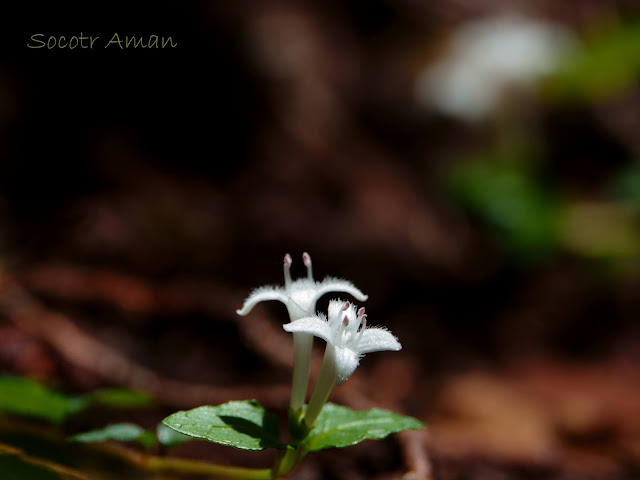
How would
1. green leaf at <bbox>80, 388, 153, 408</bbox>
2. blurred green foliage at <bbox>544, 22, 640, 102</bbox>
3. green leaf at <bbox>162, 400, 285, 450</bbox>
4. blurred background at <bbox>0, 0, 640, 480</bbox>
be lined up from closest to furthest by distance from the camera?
green leaf at <bbox>162, 400, 285, 450</bbox>
green leaf at <bbox>80, 388, 153, 408</bbox>
blurred background at <bbox>0, 0, 640, 480</bbox>
blurred green foliage at <bbox>544, 22, 640, 102</bbox>

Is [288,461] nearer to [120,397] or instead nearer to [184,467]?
[184,467]

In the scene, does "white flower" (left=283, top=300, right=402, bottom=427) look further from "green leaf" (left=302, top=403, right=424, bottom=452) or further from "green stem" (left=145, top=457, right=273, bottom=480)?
"green stem" (left=145, top=457, right=273, bottom=480)

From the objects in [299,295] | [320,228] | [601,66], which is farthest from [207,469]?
[601,66]

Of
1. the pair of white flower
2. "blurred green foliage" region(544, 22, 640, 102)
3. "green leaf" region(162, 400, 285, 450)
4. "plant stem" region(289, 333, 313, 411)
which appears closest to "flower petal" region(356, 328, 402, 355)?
the pair of white flower

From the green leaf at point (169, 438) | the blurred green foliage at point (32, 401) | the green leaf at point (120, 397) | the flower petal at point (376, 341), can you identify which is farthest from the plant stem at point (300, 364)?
the blurred green foliage at point (32, 401)

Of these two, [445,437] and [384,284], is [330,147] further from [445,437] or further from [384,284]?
[445,437]

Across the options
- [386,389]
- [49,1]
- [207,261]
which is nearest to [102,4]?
[49,1]
